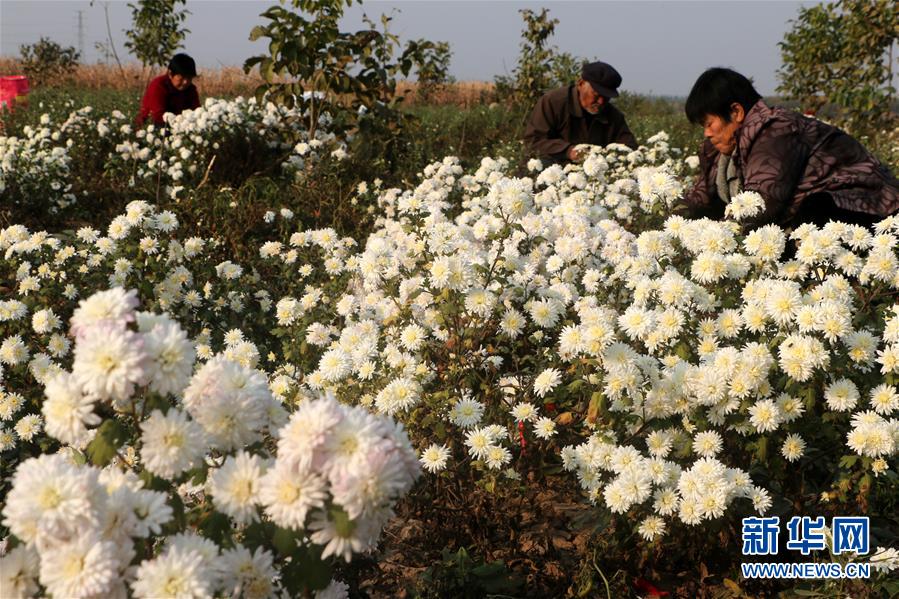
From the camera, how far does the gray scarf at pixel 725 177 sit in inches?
181

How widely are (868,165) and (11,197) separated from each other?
6.46 meters

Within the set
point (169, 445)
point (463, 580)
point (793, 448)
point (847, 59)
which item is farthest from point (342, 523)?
point (847, 59)

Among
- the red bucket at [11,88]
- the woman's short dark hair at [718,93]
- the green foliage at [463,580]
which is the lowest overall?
the green foliage at [463,580]

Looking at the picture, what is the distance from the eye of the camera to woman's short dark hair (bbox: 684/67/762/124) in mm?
4168

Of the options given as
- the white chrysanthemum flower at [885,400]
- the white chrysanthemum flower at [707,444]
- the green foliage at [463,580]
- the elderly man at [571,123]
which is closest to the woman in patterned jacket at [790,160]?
the white chrysanthemum flower at [885,400]

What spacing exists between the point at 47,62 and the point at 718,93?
25589 mm

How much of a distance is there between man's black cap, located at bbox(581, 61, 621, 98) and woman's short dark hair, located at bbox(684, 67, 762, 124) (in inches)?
98.9

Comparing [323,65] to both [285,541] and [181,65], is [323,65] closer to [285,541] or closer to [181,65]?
[181,65]

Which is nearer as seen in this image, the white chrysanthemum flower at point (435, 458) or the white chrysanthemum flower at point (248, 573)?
the white chrysanthemum flower at point (248, 573)

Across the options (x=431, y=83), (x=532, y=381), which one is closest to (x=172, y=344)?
(x=532, y=381)

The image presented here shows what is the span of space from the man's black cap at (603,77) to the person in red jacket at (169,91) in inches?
185

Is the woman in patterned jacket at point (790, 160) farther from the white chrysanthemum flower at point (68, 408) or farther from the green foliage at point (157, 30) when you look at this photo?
the green foliage at point (157, 30)

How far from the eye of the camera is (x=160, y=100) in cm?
859

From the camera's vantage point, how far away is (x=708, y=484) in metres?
2.20
